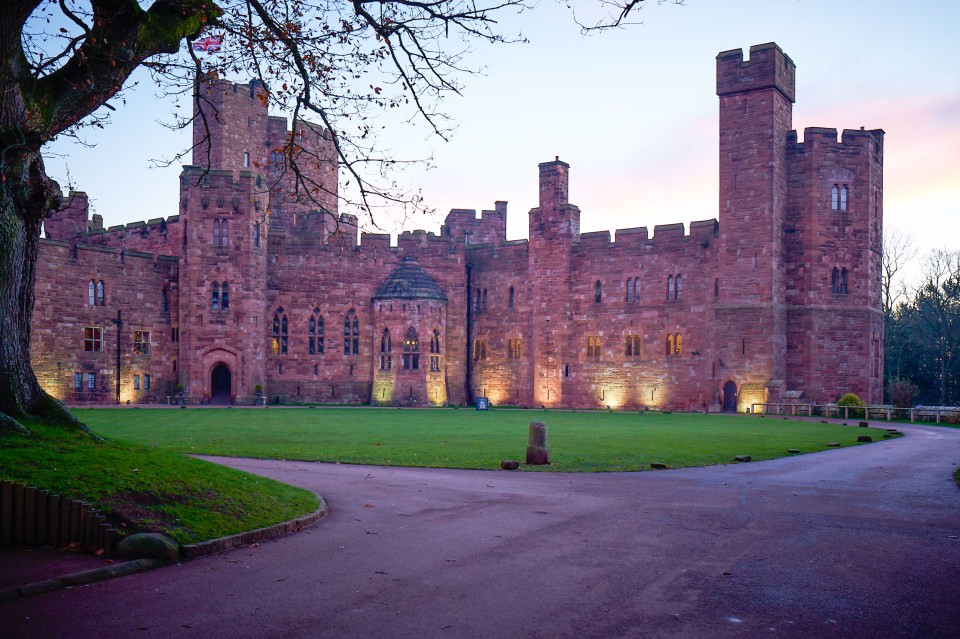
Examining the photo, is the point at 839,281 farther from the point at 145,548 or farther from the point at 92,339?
the point at 145,548

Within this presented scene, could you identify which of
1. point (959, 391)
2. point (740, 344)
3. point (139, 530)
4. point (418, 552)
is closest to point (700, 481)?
point (418, 552)

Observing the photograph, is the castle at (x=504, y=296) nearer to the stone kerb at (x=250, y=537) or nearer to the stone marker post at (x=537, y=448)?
the stone marker post at (x=537, y=448)

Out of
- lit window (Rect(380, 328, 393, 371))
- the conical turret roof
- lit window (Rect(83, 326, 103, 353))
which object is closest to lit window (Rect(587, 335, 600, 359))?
the conical turret roof

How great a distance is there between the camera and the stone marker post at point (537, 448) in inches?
648

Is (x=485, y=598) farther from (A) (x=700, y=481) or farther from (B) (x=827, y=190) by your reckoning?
(B) (x=827, y=190)

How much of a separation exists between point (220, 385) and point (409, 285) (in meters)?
12.3

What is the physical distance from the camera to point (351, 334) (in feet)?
163

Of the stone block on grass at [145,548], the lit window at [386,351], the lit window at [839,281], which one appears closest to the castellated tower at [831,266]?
the lit window at [839,281]

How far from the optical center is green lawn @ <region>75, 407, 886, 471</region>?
17.5 metres

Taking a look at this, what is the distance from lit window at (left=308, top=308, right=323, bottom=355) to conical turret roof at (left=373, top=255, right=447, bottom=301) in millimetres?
3495

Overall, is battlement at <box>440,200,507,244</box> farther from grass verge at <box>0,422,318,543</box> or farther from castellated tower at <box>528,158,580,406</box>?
grass verge at <box>0,422,318,543</box>

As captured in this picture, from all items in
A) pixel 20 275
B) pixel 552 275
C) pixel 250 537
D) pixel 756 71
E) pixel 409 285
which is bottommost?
pixel 250 537

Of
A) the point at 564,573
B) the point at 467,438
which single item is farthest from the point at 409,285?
the point at 564,573

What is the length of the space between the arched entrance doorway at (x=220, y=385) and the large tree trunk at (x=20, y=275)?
34020mm
